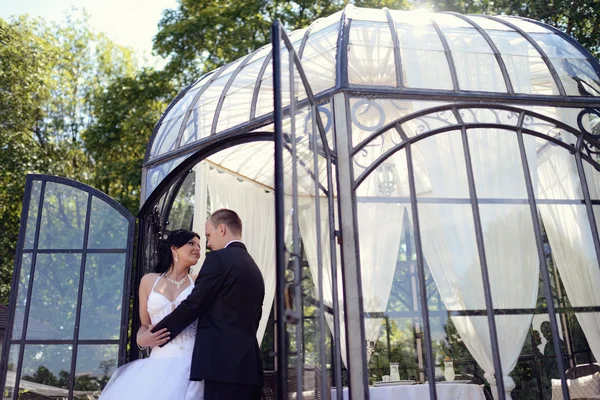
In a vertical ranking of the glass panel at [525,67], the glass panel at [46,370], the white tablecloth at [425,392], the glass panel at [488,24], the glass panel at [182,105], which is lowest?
the white tablecloth at [425,392]

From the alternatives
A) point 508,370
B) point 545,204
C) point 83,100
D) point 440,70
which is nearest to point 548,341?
point 508,370

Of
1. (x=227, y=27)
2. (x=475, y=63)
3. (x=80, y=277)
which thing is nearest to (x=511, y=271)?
(x=475, y=63)

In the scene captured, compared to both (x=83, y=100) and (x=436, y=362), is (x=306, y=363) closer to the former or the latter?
(x=436, y=362)

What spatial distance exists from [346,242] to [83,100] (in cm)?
1708

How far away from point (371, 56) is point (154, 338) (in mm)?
3106

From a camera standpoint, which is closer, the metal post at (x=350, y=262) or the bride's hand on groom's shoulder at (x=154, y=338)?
the bride's hand on groom's shoulder at (x=154, y=338)

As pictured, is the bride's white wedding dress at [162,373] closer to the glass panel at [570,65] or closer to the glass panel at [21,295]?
the glass panel at [21,295]

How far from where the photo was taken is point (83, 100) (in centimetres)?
1952

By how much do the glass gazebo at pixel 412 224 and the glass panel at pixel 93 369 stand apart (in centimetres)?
1

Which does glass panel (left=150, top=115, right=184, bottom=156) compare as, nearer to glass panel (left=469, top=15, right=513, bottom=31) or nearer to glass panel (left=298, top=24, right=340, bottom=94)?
glass panel (left=298, top=24, right=340, bottom=94)

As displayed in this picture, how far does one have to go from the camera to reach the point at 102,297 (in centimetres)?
605

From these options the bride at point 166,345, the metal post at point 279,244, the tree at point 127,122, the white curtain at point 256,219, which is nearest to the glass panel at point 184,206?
the white curtain at point 256,219

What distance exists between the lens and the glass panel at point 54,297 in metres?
5.91

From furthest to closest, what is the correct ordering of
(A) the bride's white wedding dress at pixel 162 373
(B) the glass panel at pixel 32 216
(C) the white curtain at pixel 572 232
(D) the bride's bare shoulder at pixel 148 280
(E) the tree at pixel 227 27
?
(E) the tree at pixel 227 27 < (B) the glass panel at pixel 32 216 < (C) the white curtain at pixel 572 232 < (D) the bride's bare shoulder at pixel 148 280 < (A) the bride's white wedding dress at pixel 162 373
